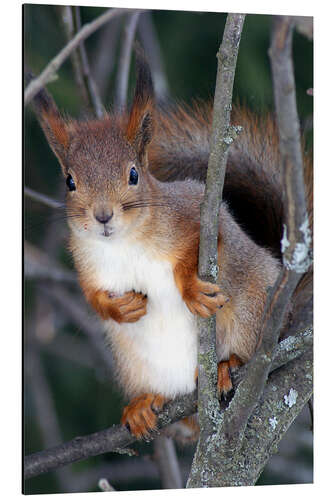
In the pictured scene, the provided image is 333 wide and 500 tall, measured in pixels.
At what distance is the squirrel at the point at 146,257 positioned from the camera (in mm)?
2189

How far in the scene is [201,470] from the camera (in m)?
2.36

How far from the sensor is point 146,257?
7.51 feet

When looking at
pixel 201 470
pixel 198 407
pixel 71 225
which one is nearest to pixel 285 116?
pixel 71 225

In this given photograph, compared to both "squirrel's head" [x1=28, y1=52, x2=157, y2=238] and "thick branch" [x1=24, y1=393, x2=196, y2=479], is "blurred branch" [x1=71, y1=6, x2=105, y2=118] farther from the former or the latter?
"thick branch" [x1=24, y1=393, x2=196, y2=479]

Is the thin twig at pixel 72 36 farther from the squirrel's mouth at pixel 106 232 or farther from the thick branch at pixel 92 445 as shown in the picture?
the thick branch at pixel 92 445

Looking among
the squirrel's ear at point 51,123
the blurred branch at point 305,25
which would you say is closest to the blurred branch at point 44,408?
the squirrel's ear at point 51,123

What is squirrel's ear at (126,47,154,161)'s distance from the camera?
91.6 inches

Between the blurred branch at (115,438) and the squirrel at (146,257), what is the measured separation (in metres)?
0.04

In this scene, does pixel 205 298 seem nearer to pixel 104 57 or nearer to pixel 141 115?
pixel 141 115

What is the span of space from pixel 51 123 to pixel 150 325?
2.37 feet

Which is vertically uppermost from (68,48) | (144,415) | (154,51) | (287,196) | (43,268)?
(154,51)

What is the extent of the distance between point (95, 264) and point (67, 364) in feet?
4.24

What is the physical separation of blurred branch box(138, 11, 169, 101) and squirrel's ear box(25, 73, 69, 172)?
2.55 ft

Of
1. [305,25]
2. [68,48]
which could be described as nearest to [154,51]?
[68,48]
